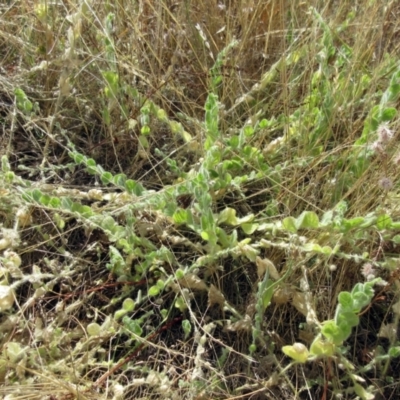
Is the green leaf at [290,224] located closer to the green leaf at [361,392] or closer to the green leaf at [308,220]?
the green leaf at [308,220]

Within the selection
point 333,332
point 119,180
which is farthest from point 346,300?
point 119,180

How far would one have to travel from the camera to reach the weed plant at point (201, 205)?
1.07 meters

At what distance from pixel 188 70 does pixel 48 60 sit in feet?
1.25

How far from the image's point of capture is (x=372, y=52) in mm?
1408

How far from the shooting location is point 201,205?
112 cm

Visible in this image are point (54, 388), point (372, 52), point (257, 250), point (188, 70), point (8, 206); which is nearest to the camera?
point (54, 388)

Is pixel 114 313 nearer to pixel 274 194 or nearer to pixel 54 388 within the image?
pixel 54 388

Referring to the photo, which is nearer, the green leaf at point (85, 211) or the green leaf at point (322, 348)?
the green leaf at point (322, 348)

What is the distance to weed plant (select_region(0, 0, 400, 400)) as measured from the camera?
1066mm

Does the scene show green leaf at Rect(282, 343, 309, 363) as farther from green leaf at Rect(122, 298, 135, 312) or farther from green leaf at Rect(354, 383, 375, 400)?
green leaf at Rect(122, 298, 135, 312)

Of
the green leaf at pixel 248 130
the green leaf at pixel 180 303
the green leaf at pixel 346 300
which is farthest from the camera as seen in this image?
the green leaf at pixel 248 130

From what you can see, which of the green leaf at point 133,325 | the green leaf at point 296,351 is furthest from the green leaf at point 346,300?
the green leaf at point 133,325

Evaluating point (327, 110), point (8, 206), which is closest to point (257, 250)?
point (327, 110)

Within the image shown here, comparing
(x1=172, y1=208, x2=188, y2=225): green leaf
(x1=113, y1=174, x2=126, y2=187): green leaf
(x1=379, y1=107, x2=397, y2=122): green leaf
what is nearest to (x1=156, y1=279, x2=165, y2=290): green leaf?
(x1=172, y1=208, x2=188, y2=225): green leaf
